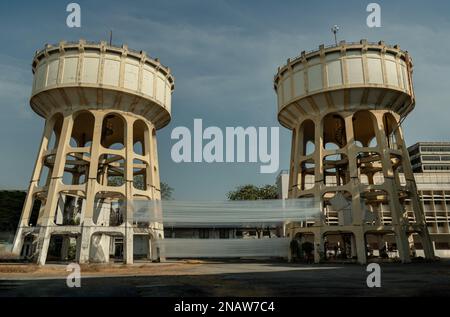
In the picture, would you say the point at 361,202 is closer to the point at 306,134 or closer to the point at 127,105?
the point at 306,134

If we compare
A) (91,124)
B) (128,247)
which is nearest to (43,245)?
(128,247)

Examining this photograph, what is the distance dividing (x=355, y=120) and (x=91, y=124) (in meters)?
28.3

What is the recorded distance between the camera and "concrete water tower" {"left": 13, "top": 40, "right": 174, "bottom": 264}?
32.0 m

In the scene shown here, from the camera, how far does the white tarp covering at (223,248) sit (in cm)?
3447

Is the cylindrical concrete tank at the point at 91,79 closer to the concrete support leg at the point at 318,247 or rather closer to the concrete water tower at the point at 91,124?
the concrete water tower at the point at 91,124

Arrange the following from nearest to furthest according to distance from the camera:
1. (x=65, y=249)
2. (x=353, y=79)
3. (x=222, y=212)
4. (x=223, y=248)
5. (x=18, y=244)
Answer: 1. (x=18, y=244)
2. (x=222, y=212)
3. (x=353, y=79)
4. (x=223, y=248)
5. (x=65, y=249)

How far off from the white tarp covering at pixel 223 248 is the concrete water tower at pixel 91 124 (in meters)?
1.85

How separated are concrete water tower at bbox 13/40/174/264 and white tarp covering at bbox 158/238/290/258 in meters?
1.85

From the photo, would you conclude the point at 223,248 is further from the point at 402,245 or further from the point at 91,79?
the point at 91,79

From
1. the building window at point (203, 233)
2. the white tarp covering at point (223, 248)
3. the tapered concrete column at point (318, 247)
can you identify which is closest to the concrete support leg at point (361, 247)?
the tapered concrete column at point (318, 247)

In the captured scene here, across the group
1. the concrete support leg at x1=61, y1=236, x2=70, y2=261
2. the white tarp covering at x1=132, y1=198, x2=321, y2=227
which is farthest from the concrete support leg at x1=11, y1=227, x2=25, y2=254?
the white tarp covering at x1=132, y1=198, x2=321, y2=227

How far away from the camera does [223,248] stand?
113 ft
